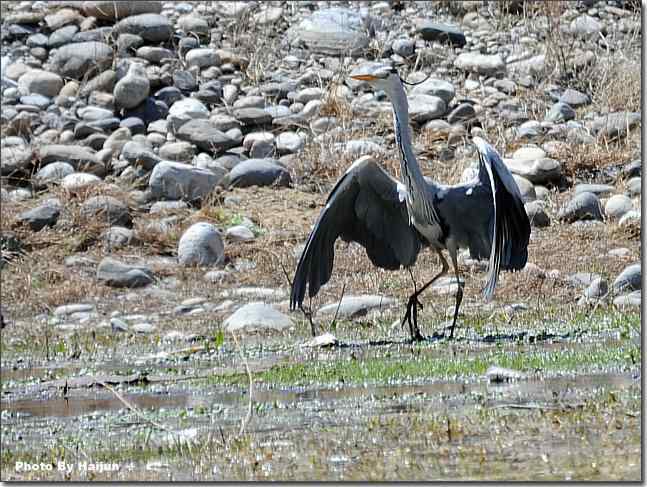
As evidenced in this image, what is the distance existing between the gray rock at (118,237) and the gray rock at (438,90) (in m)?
4.54

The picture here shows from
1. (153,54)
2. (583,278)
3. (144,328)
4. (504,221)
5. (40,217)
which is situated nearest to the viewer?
(504,221)

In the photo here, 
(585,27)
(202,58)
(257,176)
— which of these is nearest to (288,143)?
(257,176)

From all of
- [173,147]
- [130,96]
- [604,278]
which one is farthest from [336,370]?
[130,96]

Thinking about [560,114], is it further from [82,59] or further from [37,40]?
[37,40]

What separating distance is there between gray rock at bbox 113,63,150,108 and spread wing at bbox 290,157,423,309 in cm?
Result: 708

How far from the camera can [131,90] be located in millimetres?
16203

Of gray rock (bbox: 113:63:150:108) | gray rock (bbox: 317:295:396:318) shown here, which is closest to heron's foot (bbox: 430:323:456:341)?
gray rock (bbox: 317:295:396:318)

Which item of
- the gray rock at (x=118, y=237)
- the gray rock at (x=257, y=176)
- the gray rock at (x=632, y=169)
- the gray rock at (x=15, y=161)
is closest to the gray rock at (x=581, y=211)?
the gray rock at (x=632, y=169)

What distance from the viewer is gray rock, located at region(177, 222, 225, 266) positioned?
12.0m

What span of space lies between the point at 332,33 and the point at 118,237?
247 inches

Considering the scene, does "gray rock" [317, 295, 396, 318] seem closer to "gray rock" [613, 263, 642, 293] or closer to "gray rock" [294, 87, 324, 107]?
"gray rock" [613, 263, 642, 293]

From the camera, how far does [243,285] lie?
1148cm

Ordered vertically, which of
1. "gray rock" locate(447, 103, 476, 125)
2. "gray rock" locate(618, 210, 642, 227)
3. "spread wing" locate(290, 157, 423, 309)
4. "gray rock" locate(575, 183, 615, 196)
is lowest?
"gray rock" locate(447, 103, 476, 125)

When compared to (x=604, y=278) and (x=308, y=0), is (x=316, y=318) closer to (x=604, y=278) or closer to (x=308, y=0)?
(x=604, y=278)
